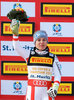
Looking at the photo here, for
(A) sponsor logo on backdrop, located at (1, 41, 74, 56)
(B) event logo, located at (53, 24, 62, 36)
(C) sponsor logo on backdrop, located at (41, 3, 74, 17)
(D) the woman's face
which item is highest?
(C) sponsor logo on backdrop, located at (41, 3, 74, 17)

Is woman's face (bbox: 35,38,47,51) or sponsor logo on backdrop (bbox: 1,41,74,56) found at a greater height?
woman's face (bbox: 35,38,47,51)

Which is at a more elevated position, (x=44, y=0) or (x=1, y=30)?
(x=44, y=0)

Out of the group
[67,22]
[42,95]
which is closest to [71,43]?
[67,22]

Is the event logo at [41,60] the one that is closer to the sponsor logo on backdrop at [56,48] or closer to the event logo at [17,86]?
the sponsor logo on backdrop at [56,48]

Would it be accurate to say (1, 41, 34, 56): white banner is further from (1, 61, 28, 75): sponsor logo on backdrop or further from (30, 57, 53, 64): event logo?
(30, 57, 53, 64): event logo

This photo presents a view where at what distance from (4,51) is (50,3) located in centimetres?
88

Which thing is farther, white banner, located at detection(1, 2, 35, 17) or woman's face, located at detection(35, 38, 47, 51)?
white banner, located at detection(1, 2, 35, 17)

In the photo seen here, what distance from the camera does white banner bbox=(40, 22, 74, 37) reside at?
10.7ft

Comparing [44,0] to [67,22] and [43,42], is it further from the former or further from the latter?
[43,42]

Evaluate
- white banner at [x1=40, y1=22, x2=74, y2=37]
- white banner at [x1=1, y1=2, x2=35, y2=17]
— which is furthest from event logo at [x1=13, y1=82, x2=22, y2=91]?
white banner at [x1=1, y1=2, x2=35, y2=17]

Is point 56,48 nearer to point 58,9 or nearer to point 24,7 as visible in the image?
point 58,9

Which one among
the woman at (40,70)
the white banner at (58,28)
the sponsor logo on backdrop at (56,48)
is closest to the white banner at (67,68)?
the sponsor logo on backdrop at (56,48)

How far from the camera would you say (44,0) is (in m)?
3.25

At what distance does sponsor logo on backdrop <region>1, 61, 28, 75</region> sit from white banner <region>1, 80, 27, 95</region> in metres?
0.12
